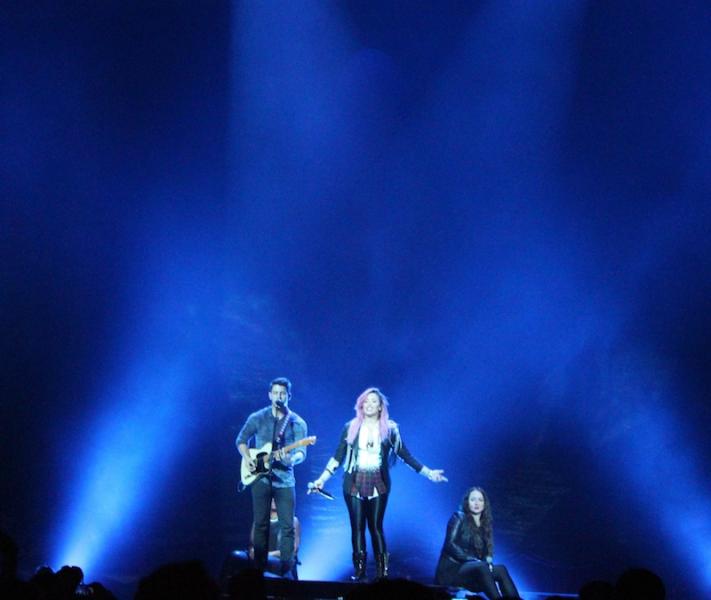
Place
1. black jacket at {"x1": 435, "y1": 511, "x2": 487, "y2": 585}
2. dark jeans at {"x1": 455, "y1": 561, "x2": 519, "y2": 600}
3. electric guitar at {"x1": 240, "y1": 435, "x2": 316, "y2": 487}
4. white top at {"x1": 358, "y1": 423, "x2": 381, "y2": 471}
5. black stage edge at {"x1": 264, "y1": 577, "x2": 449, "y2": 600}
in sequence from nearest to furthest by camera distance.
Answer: black stage edge at {"x1": 264, "y1": 577, "x2": 449, "y2": 600}, dark jeans at {"x1": 455, "y1": 561, "x2": 519, "y2": 600}, black jacket at {"x1": 435, "y1": 511, "x2": 487, "y2": 585}, electric guitar at {"x1": 240, "y1": 435, "x2": 316, "y2": 487}, white top at {"x1": 358, "y1": 423, "x2": 381, "y2": 471}

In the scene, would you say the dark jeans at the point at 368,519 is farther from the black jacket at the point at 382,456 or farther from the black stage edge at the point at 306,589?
the black stage edge at the point at 306,589

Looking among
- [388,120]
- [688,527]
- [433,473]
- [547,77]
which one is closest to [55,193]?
[388,120]

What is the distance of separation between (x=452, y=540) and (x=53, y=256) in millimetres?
6324

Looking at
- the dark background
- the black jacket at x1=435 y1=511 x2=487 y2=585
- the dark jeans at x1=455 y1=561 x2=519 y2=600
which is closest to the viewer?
the dark jeans at x1=455 y1=561 x2=519 y2=600

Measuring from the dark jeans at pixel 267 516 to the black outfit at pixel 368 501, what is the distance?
1.96 feet

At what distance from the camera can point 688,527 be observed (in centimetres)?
1017

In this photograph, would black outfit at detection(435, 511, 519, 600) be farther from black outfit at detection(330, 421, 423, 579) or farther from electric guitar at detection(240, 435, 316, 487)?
electric guitar at detection(240, 435, 316, 487)

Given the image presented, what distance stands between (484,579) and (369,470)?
58.6 inches

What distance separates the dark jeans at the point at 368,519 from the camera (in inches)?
302

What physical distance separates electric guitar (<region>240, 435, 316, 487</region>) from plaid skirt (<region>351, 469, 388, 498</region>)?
59 centimetres

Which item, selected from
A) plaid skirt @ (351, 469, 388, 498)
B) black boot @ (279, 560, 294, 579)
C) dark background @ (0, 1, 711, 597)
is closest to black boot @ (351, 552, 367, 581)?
plaid skirt @ (351, 469, 388, 498)

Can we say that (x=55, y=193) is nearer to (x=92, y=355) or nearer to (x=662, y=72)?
(x=92, y=355)

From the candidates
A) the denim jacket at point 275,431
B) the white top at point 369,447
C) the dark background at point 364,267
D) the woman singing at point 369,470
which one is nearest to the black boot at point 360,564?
the woman singing at point 369,470

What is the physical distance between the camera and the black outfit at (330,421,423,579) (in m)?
7.65
